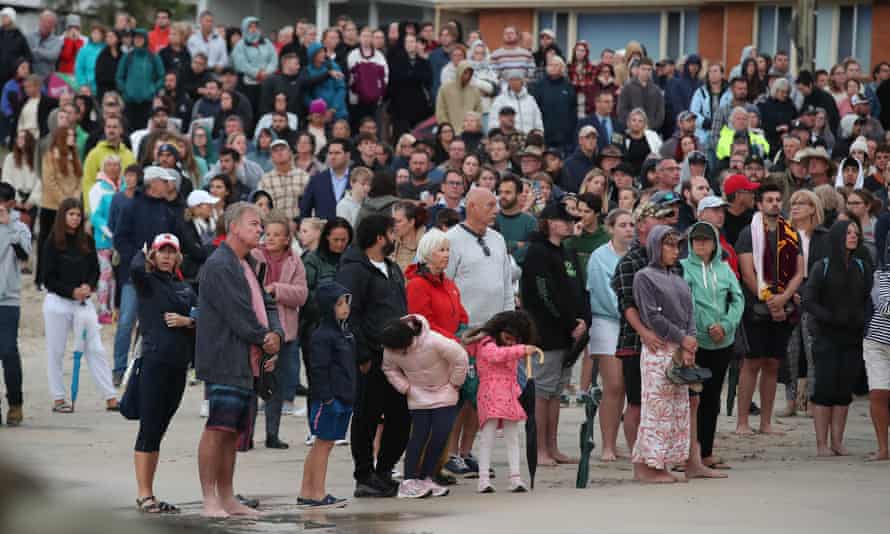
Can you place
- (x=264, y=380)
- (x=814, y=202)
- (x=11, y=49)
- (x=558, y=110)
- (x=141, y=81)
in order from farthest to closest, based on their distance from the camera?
(x=11, y=49) < (x=141, y=81) < (x=558, y=110) < (x=814, y=202) < (x=264, y=380)

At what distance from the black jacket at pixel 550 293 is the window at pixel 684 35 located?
28.9 m

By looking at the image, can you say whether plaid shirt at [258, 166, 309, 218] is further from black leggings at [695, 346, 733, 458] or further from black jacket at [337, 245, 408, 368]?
black jacket at [337, 245, 408, 368]

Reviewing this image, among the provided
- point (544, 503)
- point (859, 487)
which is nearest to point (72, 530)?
point (544, 503)

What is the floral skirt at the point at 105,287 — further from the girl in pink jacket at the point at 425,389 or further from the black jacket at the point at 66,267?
the girl in pink jacket at the point at 425,389

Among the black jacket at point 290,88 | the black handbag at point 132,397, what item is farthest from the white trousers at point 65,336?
the black jacket at point 290,88

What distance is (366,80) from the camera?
81.3 ft

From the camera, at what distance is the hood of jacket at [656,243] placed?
10898mm

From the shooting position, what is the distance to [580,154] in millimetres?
19719

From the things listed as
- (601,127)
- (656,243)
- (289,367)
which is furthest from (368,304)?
(601,127)

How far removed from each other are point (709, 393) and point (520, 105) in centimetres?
1117

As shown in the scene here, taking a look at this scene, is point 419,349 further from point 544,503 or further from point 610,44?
point 610,44

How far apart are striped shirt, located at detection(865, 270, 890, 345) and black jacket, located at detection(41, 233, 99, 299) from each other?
715 centimetres

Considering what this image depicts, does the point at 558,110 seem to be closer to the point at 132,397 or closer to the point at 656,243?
the point at 656,243

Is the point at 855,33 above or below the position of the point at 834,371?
above
